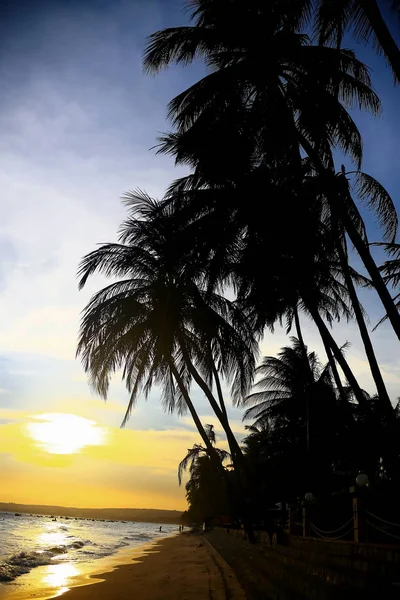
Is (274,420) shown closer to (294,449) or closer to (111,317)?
(294,449)

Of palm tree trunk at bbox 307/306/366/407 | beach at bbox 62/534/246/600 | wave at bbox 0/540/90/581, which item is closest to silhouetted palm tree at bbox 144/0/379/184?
palm tree trunk at bbox 307/306/366/407

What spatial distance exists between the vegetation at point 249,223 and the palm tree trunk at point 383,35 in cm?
2

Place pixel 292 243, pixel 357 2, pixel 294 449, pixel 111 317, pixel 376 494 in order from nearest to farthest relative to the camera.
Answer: pixel 376 494
pixel 357 2
pixel 292 243
pixel 111 317
pixel 294 449

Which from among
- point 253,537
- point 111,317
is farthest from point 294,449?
point 111,317

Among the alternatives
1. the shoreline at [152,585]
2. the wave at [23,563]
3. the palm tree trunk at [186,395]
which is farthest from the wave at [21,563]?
the palm tree trunk at [186,395]

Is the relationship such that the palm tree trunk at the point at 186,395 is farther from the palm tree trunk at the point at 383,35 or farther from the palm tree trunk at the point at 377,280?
the palm tree trunk at the point at 383,35

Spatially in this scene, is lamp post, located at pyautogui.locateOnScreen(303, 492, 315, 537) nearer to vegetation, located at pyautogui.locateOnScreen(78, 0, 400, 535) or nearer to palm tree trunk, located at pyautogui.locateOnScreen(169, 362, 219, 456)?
vegetation, located at pyautogui.locateOnScreen(78, 0, 400, 535)

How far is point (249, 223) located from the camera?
45.6ft

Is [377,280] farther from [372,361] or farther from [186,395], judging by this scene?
[186,395]

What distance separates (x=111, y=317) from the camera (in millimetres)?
15953

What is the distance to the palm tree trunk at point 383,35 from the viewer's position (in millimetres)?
8164

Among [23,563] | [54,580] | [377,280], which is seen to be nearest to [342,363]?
[377,280]

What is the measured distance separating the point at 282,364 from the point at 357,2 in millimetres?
21123

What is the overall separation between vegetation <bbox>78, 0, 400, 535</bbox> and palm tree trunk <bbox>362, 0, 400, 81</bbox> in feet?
0.08
